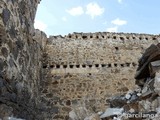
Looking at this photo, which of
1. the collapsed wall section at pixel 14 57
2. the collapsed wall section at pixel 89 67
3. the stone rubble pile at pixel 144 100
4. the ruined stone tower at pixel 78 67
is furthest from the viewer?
the collapsed wall section at pixel 89 67

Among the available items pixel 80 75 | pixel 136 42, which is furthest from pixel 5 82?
pixel 136 42

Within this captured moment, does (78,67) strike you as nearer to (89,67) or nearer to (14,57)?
(89,67)

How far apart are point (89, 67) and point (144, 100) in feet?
17.4

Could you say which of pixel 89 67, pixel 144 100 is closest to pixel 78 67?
pixel 89 67

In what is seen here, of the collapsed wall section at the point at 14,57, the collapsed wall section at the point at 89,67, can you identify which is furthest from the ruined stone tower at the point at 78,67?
the collapsed wall section at the point at 14,57

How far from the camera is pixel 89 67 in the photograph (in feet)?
30.5

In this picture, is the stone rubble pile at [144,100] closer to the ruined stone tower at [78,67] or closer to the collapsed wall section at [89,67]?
the ruined stone tower at [78,67]

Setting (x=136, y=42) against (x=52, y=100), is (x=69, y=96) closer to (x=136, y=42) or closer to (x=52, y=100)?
(x=52, y=100)

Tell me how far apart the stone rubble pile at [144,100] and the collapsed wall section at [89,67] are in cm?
402

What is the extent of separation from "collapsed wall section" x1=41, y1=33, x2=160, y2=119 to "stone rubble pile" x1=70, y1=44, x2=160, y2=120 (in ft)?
13.2

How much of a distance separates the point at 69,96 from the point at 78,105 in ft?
1.31

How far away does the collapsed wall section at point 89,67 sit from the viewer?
880 cm

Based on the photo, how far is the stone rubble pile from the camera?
3737 millimetres

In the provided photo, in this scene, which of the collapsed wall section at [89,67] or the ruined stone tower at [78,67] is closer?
the ruined stone tower at [78,67]
